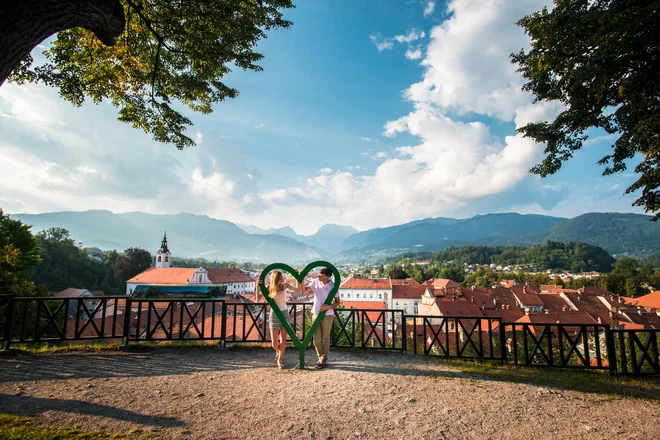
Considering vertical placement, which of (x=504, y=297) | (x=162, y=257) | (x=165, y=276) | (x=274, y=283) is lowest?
(x=504, y=297)

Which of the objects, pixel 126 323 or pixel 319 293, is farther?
pixel 126 323

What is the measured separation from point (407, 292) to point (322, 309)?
215 feet

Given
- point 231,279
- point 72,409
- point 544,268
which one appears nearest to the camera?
point 72,409

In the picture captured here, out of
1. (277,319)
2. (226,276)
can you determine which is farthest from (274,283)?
(226,276)

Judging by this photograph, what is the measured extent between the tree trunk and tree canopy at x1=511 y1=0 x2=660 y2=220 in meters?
8.72

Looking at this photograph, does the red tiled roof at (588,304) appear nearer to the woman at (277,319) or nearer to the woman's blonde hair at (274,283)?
the woman at (277,319)

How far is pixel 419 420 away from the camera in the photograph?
3668mm

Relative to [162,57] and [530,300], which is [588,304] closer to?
[530,300]

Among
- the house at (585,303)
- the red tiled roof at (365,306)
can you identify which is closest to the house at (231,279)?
the red tiled roof at (365,306)

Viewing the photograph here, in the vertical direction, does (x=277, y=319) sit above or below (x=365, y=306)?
above

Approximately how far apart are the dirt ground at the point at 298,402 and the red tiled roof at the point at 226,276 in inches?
2885

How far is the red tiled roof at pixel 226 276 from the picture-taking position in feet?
248

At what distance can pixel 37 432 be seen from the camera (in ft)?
9.77

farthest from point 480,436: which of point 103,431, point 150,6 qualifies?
point 150,6
